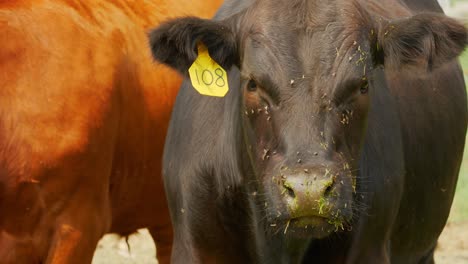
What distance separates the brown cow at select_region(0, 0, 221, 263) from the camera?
268 inches

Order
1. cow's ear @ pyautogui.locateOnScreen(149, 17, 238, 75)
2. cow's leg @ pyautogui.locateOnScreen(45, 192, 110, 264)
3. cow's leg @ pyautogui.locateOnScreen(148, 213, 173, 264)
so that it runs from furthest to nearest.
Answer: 1. cow's leg @ pyautogui.locateOnScreen(148, 213, 173, 264)
2. cow's leg @ pyautogui.locateOnScreen(45, 192, 110, 264)
3. cow's ear @ pyautogui.locateOnScreen(149, 17, 238, 75)

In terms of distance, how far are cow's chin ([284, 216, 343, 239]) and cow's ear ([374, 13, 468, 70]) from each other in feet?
2.95

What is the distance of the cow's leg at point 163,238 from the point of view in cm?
817

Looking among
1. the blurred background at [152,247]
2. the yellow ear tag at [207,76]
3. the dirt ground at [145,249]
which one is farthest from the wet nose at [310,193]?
the dirt ground at [145,249]

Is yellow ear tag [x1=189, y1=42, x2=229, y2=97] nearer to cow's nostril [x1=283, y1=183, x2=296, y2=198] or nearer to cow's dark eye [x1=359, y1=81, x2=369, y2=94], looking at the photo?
cow's dark eye [x1=359, y1=81, x2=369, y2=94]

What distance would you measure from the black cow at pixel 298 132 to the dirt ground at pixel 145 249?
3123 millimetres

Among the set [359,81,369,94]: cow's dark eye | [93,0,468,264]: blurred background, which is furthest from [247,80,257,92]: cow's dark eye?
[93,0,468,264]: blurred background

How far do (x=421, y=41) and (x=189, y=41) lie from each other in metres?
1.01

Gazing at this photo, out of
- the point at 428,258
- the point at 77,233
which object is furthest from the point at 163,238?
the point at 428,258

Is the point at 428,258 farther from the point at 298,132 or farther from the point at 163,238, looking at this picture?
the point at 298,132

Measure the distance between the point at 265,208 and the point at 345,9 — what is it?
0.92m

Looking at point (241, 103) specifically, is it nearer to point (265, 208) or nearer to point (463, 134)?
point (265, 208)

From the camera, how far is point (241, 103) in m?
5.76

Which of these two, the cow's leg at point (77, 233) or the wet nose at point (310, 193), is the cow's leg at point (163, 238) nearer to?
the cow's leg at point (77, 233)
